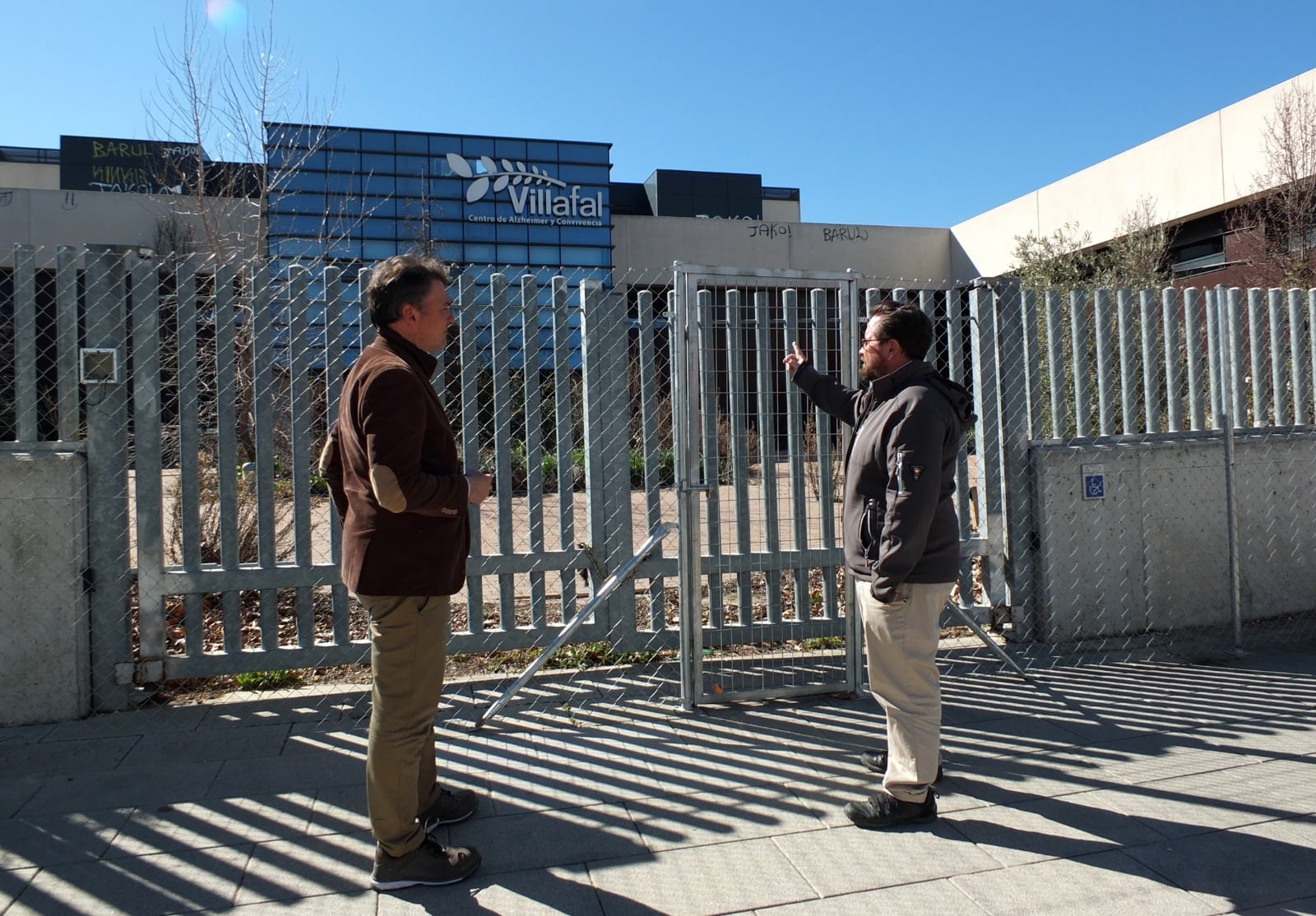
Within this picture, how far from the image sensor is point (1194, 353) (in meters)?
6.28

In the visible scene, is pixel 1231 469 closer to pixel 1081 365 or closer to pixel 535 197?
pixel 1081 365

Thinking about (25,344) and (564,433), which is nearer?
(25,344)

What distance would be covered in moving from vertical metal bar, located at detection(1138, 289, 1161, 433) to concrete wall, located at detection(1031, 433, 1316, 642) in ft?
0.62

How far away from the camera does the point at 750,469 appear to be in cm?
556

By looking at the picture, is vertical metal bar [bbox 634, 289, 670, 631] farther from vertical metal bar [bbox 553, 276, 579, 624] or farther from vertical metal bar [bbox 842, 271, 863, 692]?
vertical metal bar [bbox 842, 271, 863, 692]

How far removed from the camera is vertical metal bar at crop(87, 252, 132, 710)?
4.59 m

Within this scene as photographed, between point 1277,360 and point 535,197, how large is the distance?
28310 millimetres

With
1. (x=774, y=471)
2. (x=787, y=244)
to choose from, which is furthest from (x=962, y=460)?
(x=787, y=244)

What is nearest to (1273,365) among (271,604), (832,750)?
(832,750)

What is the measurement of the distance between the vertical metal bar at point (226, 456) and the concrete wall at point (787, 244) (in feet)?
87.0

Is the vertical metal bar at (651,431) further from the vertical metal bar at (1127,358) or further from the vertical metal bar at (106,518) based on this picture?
the vertical metal bar at (1127,358)

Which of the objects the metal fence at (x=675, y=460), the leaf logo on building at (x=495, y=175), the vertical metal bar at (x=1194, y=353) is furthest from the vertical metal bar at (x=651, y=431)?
the leaf logo on building at (x=495, y=175)

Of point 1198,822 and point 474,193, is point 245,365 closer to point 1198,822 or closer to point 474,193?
point 1198,822

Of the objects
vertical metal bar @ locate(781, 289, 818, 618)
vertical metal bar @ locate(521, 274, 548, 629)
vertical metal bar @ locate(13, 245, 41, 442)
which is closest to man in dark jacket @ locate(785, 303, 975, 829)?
vertical metal bar @ locate(781, 289, 818, 618)
